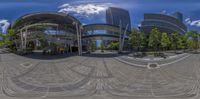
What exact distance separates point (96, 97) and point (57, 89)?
1.16 ft

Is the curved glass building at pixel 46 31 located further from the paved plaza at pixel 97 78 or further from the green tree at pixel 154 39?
the green tree at pixel 154 39

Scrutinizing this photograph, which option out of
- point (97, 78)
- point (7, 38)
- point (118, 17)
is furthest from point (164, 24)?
point (7, 38)

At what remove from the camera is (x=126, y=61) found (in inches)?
65.2

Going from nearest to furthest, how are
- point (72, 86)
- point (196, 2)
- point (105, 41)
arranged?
point (105, 41) < point (196, 2) < point (72, 86)

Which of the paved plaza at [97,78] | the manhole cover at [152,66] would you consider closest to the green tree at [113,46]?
the paved plaza at [97,78]

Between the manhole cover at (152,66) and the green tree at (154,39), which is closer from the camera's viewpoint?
the green tree at (154,39)

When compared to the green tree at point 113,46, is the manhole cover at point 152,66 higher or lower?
lower

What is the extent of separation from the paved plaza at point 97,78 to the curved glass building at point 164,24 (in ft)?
0.98

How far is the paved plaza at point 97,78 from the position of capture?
164 cm

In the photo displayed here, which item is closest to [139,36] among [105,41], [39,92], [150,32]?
[150,32]

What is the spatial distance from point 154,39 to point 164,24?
173mm

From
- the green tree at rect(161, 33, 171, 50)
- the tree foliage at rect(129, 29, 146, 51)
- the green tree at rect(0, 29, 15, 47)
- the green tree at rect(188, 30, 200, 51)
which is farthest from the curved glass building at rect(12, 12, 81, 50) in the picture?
the green tree at rect(188, 30, 200, 51)

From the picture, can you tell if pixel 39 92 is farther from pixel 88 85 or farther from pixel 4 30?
pixel 4 30

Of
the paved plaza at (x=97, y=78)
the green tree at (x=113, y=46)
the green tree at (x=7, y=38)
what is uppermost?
the green tree at (x=7, y=38)
